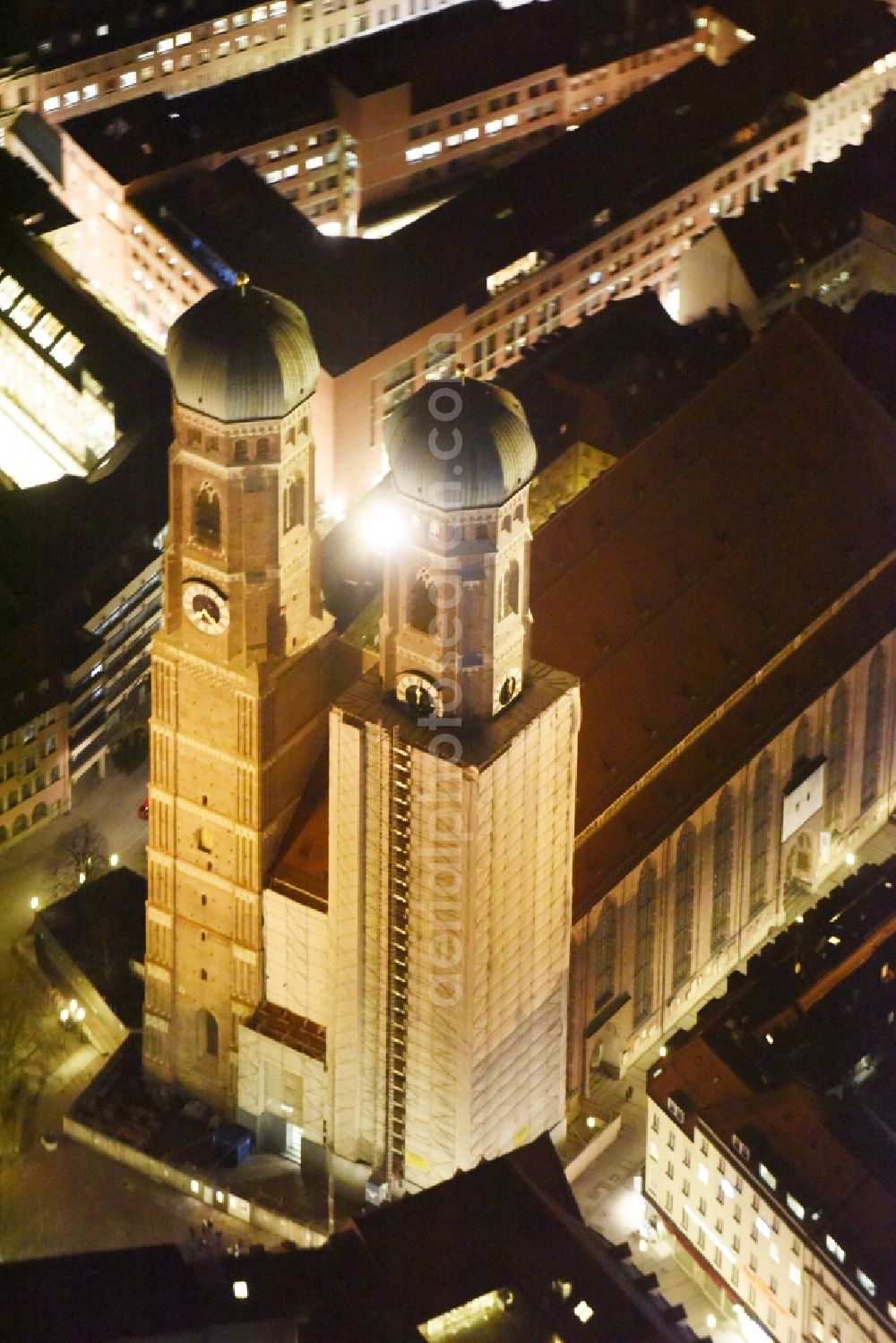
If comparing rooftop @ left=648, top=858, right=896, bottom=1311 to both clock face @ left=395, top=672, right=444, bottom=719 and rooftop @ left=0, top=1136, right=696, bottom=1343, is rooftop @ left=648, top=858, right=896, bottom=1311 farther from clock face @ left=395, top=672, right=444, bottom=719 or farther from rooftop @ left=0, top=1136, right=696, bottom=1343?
clock face @ left=395, top=672, right=444, bottom=719

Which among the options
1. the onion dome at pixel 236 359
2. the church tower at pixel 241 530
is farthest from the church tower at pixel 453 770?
the onion dome at pixel 236 359

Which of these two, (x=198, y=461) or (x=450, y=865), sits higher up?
(x=198, y=461)

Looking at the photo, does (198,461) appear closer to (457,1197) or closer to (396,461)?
(396,461)

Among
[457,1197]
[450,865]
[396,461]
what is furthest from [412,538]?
[457,1197]

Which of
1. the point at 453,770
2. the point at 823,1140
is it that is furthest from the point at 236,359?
the point at 823,1140

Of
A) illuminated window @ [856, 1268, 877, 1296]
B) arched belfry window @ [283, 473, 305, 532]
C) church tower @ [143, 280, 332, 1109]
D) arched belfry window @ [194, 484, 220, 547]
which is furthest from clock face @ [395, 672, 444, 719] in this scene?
illuminated window @ [856, 1268, 877, 1296]

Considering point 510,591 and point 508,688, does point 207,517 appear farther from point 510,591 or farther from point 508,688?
point 508,688
